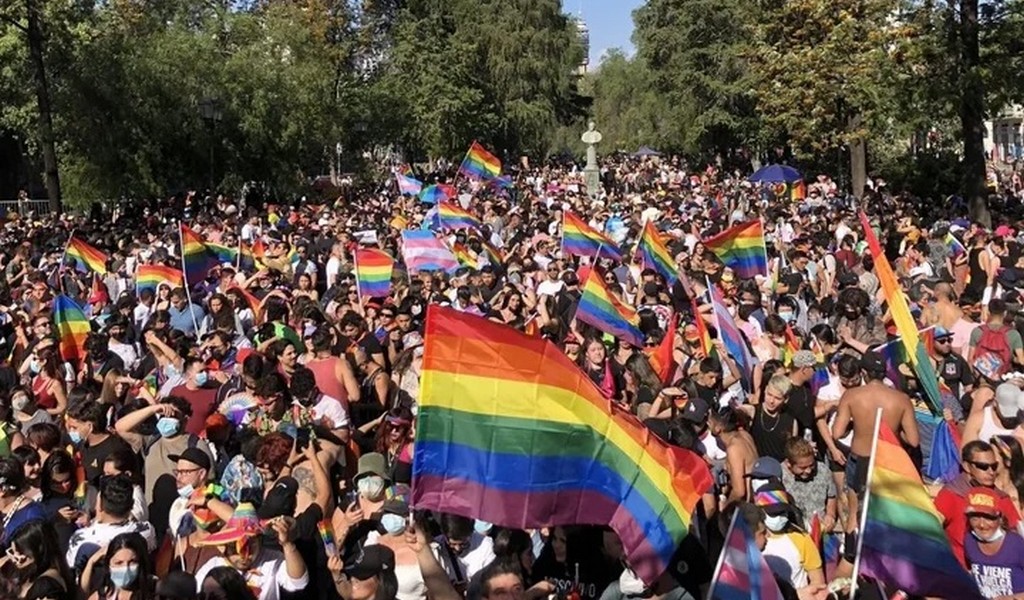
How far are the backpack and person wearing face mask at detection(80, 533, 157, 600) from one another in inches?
242

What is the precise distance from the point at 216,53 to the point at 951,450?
2930 cm

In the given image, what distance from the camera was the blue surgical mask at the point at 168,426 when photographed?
655 centimetres

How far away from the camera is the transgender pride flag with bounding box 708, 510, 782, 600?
426cm

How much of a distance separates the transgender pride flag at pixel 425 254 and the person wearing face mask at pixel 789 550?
9012 millimetres

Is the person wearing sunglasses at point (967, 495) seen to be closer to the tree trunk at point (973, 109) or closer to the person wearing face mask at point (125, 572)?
the person wearing face mask at point (125, 572)

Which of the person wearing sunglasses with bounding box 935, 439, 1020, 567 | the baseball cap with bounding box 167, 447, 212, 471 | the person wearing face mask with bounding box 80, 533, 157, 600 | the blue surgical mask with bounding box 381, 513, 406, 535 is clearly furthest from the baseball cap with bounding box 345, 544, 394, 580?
the person wearing sunglasses with bounding box 935, 439, 1020, 567

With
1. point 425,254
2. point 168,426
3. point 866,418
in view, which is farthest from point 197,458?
point 425,254

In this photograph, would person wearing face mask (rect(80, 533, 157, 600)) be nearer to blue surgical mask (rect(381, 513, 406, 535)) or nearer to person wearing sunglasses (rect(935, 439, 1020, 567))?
blue surgical mask (rect(381, 513, 406, 535))

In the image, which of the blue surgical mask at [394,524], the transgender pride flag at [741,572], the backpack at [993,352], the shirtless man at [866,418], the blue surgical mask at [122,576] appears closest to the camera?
the transgender pride flag at [741,572]

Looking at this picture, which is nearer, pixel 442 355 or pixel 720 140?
pixel 442 355

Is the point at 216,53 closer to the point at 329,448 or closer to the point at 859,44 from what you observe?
the point at 859,44

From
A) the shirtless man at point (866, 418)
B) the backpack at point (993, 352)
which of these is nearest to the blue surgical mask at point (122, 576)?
the shirtless man at point (866, 418)

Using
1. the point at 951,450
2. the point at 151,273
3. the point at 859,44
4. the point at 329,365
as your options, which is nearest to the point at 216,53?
the point at 859,44

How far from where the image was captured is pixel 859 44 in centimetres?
3064
